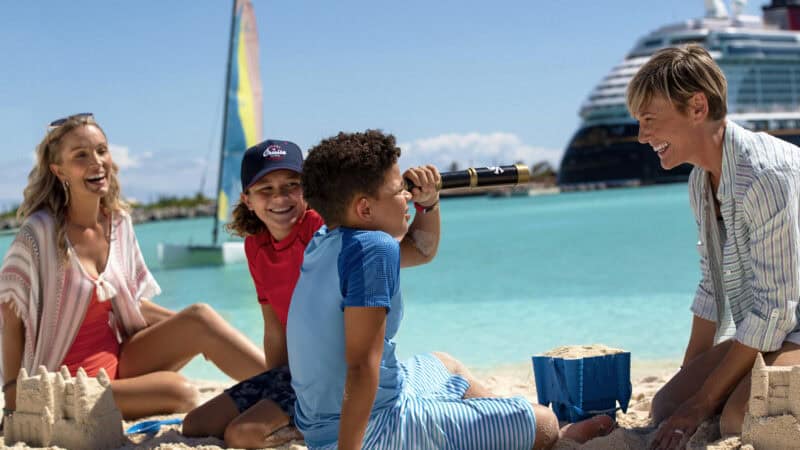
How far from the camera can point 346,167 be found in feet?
6.08

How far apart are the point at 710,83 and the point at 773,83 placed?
5411cm

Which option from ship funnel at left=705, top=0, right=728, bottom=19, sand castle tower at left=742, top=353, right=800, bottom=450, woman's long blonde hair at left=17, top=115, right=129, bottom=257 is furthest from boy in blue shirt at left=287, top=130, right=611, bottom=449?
ship funnel at left=705, top=0, right=728, bottom=19

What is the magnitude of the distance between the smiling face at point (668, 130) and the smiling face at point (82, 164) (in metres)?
1.95

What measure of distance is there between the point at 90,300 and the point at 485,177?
162 centimetres

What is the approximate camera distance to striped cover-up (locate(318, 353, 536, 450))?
1922 millimetres

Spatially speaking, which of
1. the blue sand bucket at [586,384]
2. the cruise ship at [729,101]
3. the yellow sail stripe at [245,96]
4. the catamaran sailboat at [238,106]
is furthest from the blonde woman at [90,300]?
the cruise ship at [729,101]

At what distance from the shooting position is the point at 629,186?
50750mm

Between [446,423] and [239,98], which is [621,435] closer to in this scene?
[446,423]

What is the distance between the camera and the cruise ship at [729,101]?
49219mm

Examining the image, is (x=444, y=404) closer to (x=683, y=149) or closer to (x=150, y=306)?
(x=683, y=149)

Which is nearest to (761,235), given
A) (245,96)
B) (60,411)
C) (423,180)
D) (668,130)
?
(668,130)

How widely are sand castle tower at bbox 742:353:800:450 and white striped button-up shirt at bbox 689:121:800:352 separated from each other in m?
0.16

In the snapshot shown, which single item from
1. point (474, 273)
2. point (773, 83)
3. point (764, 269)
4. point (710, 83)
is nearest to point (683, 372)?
point (764, 269)

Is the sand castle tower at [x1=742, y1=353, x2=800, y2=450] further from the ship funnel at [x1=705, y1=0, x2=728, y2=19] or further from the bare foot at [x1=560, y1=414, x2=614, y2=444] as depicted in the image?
the ship funnel at [x1=705, y1=0, x2=728, y2=19]
